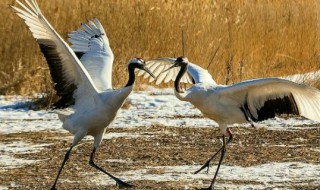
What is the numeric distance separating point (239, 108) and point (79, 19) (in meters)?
6.64

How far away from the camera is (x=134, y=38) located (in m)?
15.2

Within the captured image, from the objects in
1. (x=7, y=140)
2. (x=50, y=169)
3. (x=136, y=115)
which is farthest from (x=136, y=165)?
(x=136, y=115)

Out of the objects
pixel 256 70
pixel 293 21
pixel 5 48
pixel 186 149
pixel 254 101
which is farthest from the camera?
pixel 293 21

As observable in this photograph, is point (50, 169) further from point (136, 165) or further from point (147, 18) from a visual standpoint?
point (147, 18)

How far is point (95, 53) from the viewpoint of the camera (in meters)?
9.41

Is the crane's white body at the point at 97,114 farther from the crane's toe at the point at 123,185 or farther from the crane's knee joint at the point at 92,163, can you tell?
the crane's toe at the point at 123,185

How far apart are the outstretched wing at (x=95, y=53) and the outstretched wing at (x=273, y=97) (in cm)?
117

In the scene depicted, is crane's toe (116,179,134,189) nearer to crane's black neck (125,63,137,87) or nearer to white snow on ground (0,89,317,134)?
crane's black neck (125,63,137,87)

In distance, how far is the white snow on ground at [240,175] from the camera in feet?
26.7

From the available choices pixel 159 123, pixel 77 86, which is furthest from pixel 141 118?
pixel 77 86

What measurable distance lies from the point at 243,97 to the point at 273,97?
0.28 meters

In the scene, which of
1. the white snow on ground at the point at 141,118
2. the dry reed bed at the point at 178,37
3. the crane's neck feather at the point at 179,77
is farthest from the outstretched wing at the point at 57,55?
the dry reed bed at the point at 178,37

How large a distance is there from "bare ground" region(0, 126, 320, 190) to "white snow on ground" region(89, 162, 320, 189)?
128mm

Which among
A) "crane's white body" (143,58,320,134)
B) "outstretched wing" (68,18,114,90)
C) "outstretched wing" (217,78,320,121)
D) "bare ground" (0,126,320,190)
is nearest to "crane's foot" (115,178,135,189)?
"bare ground" (0,126,320,190)
